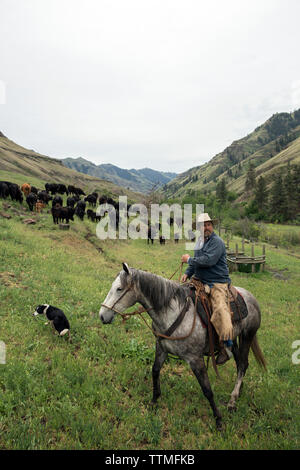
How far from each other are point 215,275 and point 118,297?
7.81ft

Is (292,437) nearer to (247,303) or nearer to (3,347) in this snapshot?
(247,303)

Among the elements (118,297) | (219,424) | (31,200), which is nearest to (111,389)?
(219,424)

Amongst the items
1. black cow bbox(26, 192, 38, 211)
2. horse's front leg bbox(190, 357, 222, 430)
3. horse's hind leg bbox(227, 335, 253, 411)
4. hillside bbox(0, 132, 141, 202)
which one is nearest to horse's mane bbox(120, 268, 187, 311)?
horse's front leg bbox(190, 357, 222, 430)

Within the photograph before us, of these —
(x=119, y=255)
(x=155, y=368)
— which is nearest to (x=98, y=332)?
(x=155, y=368)

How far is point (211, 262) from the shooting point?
4.83m

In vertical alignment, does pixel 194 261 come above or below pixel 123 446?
above

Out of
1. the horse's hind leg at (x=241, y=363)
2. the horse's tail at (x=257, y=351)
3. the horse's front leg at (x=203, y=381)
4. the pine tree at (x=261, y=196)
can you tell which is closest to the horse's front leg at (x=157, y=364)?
the horse's front leg at (x=203, y=381)

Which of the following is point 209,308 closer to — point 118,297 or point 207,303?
point 207,303

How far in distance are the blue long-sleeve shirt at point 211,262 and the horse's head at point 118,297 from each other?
1609 millimetres

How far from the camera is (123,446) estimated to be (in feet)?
13.2

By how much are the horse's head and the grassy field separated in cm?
218

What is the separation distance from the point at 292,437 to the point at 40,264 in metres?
13.1

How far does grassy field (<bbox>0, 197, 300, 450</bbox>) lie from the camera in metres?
4.25

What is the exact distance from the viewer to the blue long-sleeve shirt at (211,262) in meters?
4.85
